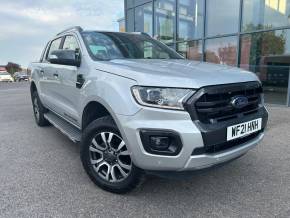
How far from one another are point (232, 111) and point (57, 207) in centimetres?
187

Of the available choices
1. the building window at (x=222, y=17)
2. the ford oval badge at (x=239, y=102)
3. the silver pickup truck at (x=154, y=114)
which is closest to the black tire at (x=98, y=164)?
the silver pickup truck at (x=154, y=114)

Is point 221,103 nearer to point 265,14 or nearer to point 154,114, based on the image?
point 154,114

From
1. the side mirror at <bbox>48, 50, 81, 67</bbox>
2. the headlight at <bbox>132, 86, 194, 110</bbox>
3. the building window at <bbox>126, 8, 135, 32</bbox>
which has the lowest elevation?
the headlight at <bbox>132, 86, 194, 110</bbox>

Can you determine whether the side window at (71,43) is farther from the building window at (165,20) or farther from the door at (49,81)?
the building window at (165,20)

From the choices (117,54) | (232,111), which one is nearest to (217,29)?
(117,54)

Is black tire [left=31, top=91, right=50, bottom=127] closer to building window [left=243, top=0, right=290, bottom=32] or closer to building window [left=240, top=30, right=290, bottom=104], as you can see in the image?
building window [left=240, top=30, right=290, bottom=104]

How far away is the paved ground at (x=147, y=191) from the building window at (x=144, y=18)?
32.9 feet

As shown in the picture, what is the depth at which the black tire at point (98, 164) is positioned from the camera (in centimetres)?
277

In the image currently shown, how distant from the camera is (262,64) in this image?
29.9ft

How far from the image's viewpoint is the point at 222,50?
1027cm

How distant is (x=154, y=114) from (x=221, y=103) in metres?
0.62

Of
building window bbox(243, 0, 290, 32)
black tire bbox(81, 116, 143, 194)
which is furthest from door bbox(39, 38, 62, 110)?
building window bbox(243, 0, 290, 32)

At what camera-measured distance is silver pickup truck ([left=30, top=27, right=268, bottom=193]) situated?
2398 mm

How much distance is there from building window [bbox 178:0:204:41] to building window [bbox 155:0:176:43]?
377 millimetres
